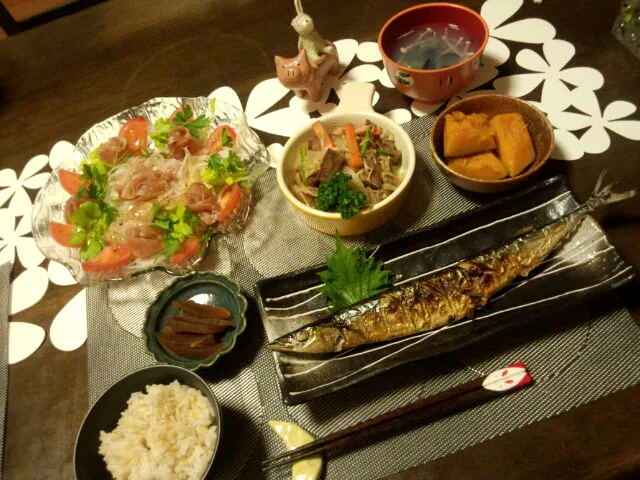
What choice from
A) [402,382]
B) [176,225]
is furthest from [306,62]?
[402,382]

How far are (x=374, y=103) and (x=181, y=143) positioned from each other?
38.1 inches

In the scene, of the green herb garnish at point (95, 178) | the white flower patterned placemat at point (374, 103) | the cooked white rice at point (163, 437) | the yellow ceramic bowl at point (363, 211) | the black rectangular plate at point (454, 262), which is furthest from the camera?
the green herb garnish at point (95, 178)

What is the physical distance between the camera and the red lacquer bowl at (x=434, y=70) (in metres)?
2.00

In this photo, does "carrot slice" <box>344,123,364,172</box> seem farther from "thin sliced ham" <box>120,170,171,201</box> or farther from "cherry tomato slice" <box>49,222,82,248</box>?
"cherry tomato slice" <box>49,222,82,248</box>

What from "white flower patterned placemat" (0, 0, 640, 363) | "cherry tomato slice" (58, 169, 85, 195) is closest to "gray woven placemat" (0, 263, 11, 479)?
"white flower patterned placemat" (0, 0, 640, 363)

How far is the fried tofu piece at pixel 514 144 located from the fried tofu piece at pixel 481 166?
0.03 m

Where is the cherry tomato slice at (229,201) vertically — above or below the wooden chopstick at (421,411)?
above

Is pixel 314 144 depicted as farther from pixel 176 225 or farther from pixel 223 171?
pixel 176 225

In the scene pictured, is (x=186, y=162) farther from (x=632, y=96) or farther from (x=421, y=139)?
(x=632, y=96)

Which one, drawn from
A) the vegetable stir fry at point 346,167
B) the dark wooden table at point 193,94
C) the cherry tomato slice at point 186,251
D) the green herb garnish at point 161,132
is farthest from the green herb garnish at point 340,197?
the green herb garnish at point 161,132

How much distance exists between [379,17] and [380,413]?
7.23 ft

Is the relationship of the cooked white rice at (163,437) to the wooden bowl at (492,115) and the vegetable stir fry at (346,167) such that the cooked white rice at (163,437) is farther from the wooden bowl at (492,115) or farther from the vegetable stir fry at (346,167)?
the wooden bowl at (492,115)

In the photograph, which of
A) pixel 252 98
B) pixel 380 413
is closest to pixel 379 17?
pixel 252 98

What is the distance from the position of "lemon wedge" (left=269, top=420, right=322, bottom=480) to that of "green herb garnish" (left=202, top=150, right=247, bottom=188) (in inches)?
40.6
